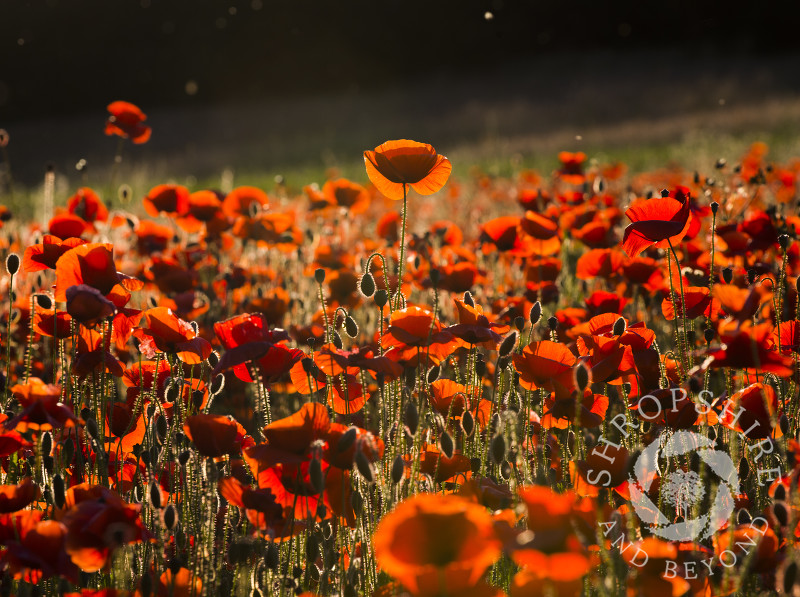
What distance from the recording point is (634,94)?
2206 cm

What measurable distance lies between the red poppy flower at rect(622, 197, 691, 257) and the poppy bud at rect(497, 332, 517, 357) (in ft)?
1.21

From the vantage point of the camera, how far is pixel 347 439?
1.25 meters

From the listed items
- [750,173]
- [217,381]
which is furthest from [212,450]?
[750,173]

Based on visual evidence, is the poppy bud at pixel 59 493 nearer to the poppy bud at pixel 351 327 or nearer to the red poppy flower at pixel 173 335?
the red poppy flower at pixel 173 335

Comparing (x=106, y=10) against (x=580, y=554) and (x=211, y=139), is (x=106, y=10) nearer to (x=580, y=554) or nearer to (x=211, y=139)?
(x=211, y=139)

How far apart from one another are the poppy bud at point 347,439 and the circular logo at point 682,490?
60cm

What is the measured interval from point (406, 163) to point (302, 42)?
35.6 meters

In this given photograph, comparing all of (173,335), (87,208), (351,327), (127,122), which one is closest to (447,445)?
(351,327)

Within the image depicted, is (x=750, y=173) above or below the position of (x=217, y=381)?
above

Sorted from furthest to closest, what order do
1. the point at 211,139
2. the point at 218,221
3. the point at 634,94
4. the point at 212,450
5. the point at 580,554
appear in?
the point at 211,139
the point at 634,94
the point at 218,221
the point at 212,450
the point at 580,554

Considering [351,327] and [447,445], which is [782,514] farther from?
[351,327]

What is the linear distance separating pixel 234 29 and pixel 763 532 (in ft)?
119

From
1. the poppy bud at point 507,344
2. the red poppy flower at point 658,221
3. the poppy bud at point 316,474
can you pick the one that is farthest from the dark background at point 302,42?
the poppy bud at point 316,474

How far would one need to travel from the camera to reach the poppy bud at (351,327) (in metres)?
1.72
